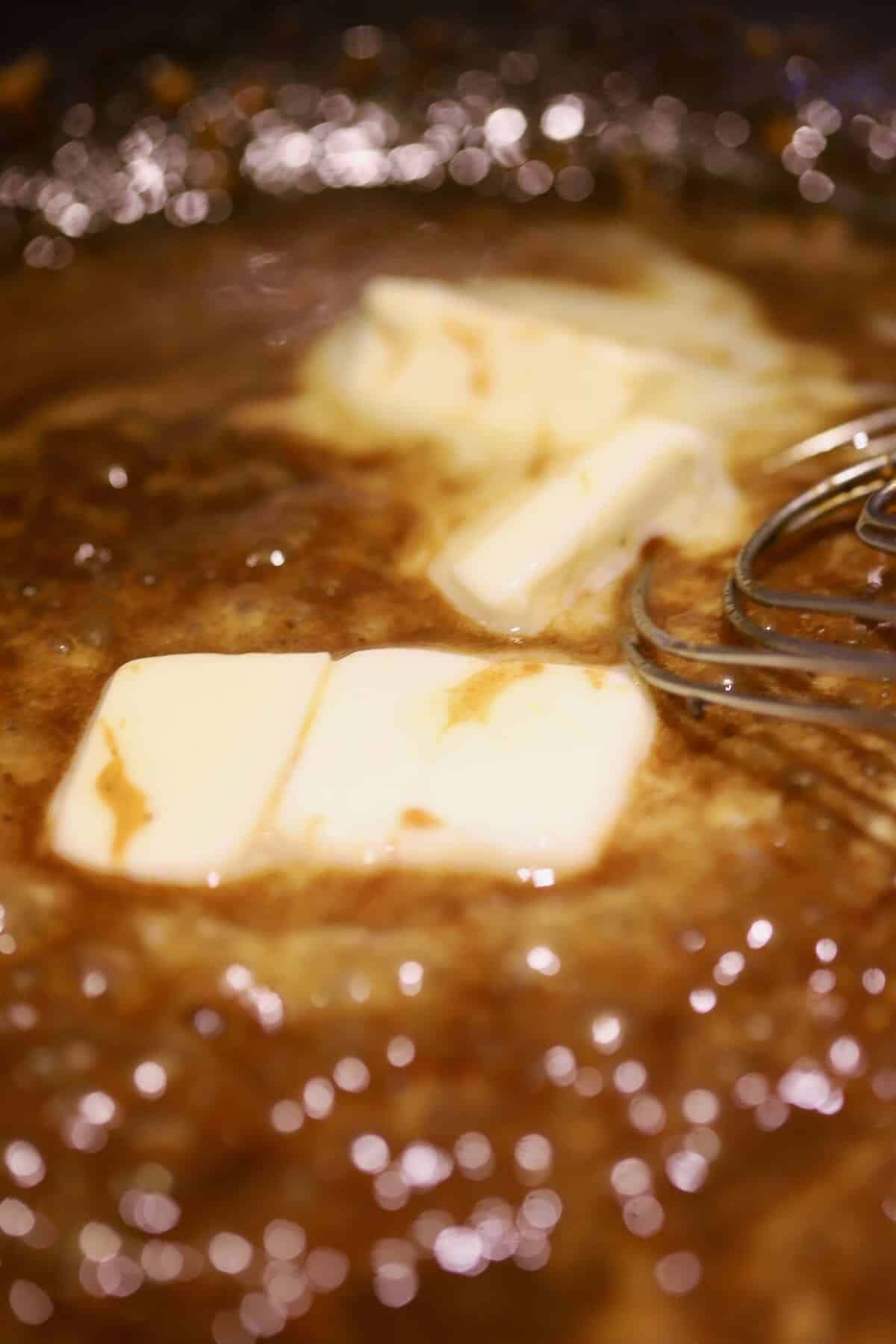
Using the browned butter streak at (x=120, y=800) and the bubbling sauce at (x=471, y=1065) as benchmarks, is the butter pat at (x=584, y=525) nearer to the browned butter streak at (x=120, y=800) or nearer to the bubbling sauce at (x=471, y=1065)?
the bubbling sauce at (x=471, y=1065)

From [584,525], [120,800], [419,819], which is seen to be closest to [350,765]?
[419,819]

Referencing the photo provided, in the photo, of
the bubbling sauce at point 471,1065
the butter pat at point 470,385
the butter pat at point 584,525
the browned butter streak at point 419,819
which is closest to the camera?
the bubbling sauce at point 471,1065

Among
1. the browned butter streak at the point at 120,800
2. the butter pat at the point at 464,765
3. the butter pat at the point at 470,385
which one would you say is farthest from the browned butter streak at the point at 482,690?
the butter pat at the point at 470,385

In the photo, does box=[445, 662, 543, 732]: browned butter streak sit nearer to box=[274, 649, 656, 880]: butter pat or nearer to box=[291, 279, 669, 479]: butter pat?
box=[274, 649, 656, 880]: butter pat

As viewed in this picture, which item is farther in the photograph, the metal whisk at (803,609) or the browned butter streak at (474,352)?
the browned butter streak at (474,352)

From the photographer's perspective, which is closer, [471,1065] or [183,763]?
[471,1065]

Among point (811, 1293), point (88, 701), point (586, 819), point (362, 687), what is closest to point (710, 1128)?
point (811, 1293)

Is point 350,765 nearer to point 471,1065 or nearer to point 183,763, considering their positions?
point 183,763

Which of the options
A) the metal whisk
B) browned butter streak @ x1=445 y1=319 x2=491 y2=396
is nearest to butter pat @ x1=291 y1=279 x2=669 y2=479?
browned butter streak @ x1=445 y1=319 x2=491 y2=396
